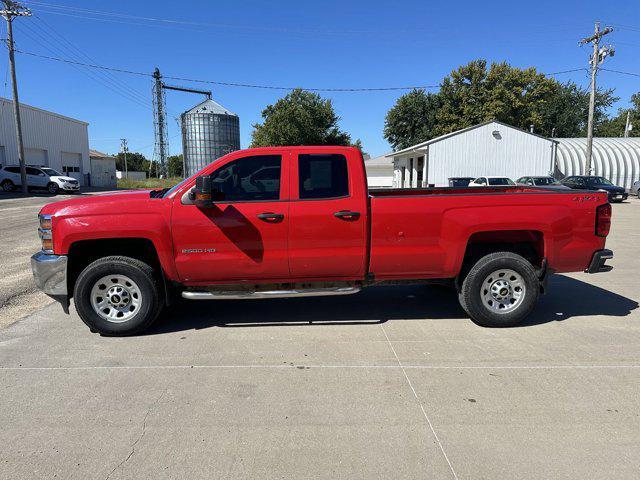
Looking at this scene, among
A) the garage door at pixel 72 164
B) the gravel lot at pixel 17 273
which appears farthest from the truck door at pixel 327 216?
the garage door at pixel 72 164

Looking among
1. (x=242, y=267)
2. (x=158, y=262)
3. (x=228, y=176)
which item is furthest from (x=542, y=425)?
(x=158, y=262)

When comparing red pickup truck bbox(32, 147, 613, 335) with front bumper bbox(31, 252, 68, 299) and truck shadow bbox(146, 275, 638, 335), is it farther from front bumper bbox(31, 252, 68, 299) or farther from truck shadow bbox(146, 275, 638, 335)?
truck shadow bbox(146, 275, 638, 335)

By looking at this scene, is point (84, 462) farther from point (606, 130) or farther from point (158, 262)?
point (606, 130)

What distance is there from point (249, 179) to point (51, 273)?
2294 mm

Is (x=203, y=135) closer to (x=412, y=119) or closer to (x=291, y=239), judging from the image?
(x=412, y=119)

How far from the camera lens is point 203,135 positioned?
147ft

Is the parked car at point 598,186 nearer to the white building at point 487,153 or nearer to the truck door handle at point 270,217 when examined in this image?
the white building at point 487,153

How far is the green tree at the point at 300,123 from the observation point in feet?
169

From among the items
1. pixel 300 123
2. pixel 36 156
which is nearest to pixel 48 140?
pixel 36 156

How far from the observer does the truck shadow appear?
5.27 metres

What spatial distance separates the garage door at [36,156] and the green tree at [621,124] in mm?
78382

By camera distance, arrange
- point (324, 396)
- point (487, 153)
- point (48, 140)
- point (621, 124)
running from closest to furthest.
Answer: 1. point (324, 396)
2. point (487, 153)
3. point (48, 140)
4. point (621, 124)

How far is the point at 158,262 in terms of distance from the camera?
492cm

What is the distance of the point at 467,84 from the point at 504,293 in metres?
54.1
